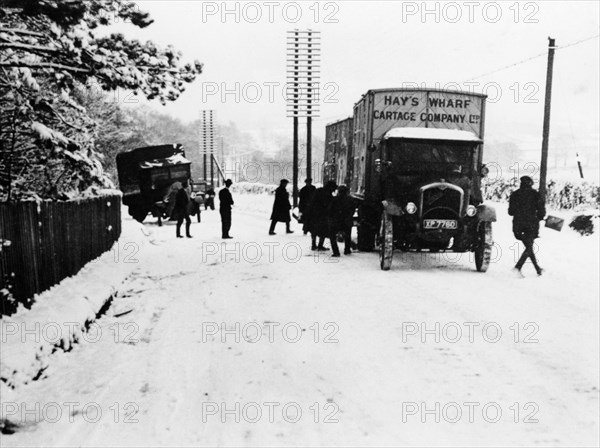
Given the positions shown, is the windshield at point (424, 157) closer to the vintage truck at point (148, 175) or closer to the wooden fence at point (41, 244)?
the wooden fence at point (41, 244)

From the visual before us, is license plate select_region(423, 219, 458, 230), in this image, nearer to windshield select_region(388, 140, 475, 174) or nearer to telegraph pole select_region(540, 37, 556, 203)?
windshield select_region(388, 140, 475, 174)

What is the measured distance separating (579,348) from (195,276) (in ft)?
21.8

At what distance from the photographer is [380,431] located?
3.76 m

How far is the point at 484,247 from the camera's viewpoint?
33.2 feet

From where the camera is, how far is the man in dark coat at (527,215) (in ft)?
32.4

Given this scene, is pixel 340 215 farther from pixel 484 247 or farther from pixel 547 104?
pixel 547 104

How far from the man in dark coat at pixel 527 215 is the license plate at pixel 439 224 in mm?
1190

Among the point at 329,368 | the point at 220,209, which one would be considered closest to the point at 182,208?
the point at 220,209

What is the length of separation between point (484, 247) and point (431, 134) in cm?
263

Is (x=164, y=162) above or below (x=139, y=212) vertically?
above

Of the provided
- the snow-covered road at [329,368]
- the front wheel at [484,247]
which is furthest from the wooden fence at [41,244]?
the front wheel at [484,247]

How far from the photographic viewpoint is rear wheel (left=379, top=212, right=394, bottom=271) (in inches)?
396

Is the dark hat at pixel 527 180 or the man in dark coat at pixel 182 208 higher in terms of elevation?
the dark hat at pixel 527 180

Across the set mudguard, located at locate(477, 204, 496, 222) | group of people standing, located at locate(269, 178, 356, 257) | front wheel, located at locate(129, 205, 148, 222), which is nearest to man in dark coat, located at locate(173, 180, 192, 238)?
group of people standing, located at locate(269, 178, 356, 257)
